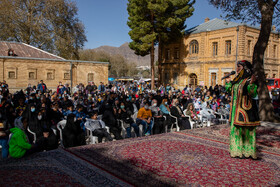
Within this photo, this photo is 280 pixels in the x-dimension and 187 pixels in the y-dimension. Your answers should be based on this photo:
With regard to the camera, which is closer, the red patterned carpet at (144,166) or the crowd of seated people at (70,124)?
the red patterned carpet at (144,166)

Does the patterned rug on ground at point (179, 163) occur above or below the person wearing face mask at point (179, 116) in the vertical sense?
below

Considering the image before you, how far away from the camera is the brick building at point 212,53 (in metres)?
28.2

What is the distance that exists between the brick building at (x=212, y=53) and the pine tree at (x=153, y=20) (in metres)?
3.25

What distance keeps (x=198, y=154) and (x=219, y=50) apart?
25975 millimetres

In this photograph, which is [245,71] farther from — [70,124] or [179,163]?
[70,124]

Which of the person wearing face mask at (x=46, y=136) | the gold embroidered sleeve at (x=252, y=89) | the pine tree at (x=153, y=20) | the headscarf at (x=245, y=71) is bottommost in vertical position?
the person wearing face mask at (x=46, y=136)

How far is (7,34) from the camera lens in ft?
106

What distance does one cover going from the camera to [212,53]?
101 ft

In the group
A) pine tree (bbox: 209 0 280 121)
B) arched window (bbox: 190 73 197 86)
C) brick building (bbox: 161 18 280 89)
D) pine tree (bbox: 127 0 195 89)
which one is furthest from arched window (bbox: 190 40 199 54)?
pine tree (bbox: 209 0 280 121)

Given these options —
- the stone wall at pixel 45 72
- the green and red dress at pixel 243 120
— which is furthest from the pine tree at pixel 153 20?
the green and red dress at pixel 243 120

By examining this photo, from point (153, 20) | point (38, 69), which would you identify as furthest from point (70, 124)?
point (153, 20)

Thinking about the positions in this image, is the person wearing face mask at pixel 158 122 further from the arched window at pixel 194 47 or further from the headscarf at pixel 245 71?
the arched window at pixel 194 47

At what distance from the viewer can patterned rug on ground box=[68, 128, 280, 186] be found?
4.47 metres

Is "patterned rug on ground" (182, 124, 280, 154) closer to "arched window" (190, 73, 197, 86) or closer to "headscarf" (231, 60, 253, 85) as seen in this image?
"headscarf" (231, 60, 253, 85)
